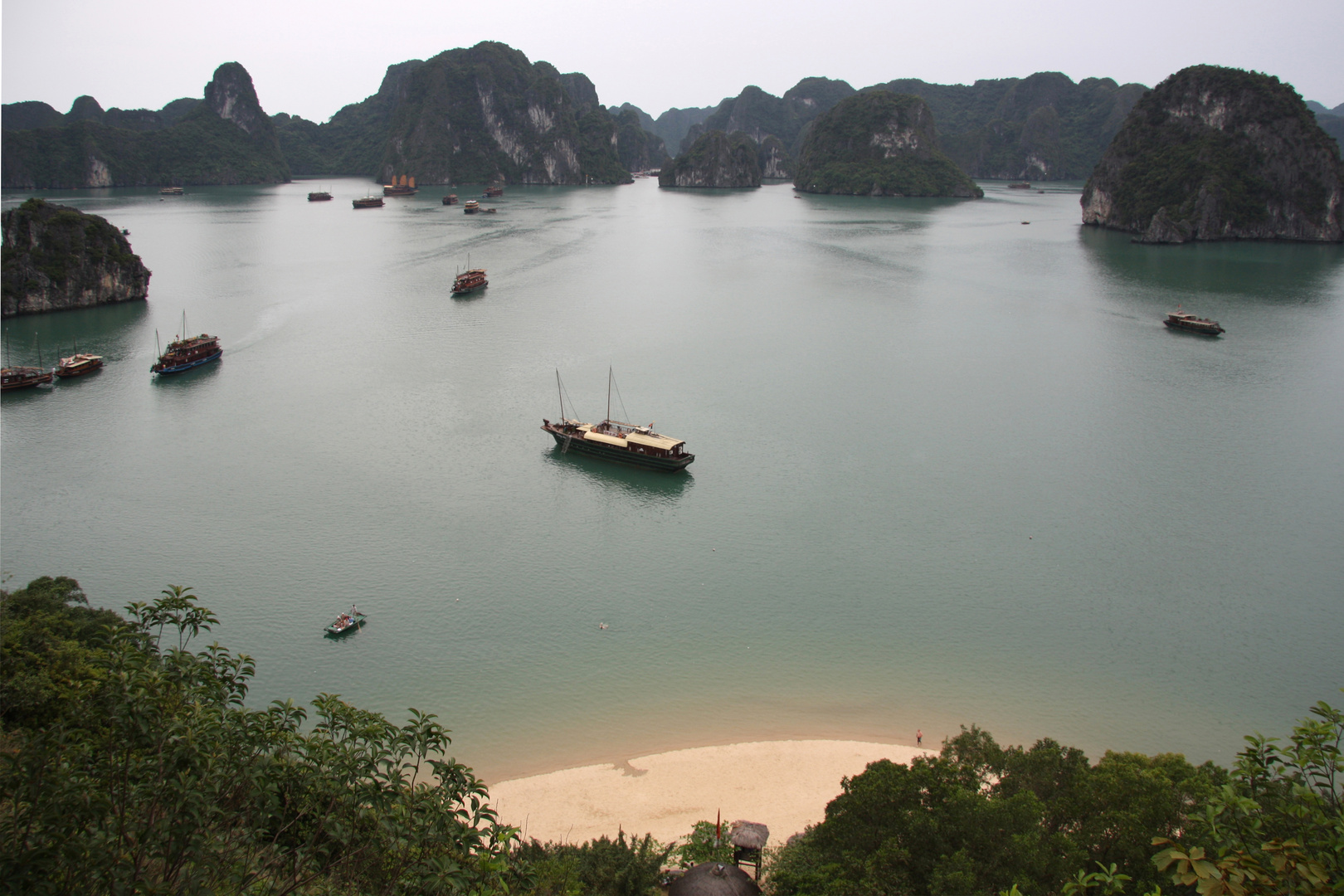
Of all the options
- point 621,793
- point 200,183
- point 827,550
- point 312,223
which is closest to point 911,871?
point 621,793

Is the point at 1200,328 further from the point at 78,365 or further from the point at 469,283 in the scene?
the point at 78,365

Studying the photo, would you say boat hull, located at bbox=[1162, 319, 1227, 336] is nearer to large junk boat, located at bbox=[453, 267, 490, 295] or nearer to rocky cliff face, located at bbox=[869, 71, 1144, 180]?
large junk boat, located at bbox=[453, 267, 490, 295]

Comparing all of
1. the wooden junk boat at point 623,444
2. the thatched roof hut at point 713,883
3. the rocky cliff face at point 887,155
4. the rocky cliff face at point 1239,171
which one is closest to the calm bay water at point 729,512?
the wooden junk boat at point 623,444

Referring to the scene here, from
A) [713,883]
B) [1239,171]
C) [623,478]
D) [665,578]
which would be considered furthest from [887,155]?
[713,883]

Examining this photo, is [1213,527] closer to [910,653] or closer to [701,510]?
[910,653]

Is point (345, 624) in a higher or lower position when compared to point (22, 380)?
lower

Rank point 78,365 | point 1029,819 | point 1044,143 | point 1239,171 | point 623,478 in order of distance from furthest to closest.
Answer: point 1044,143, point 1239,171, point 78,365, point 623,478, point 1029,819
